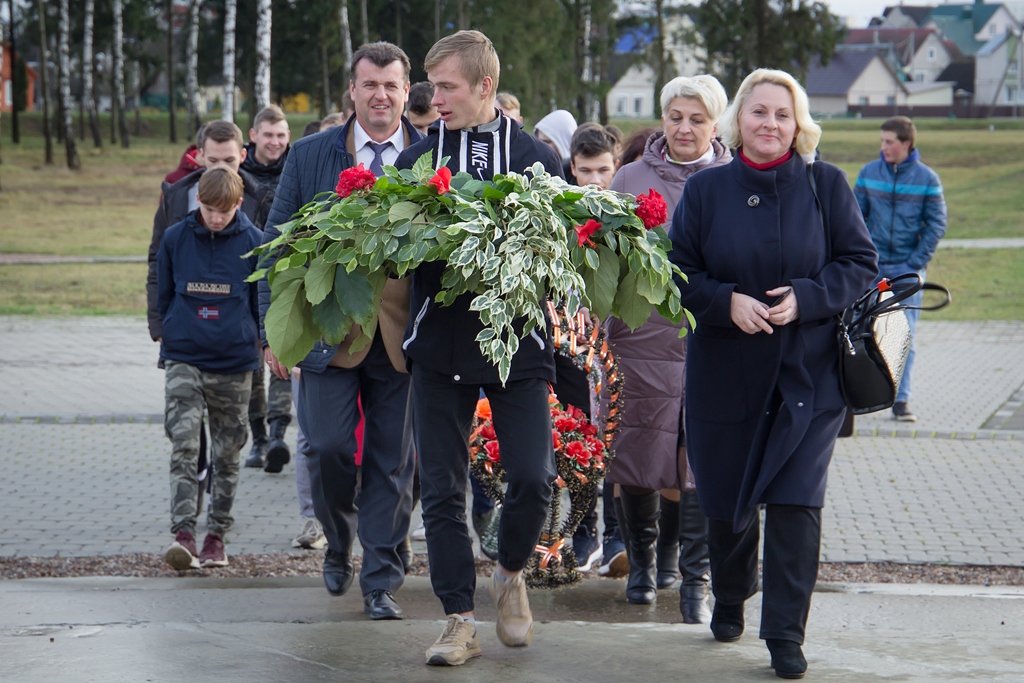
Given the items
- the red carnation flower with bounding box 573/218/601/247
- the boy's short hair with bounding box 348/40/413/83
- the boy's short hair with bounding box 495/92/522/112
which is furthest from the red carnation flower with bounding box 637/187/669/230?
the boy's short hair with bounding box 495/92/522/112

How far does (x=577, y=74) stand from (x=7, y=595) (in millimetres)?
45404

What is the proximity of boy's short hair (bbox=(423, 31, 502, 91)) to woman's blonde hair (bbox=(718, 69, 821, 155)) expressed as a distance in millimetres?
879

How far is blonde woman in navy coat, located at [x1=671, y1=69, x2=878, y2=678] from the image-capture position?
13.3 ft

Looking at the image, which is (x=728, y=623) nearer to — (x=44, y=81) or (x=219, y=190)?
(x=219, y=190)

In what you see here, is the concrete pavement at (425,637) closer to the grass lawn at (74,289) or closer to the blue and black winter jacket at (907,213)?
the blue and black winter jacket at (907,213)

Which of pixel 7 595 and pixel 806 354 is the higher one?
pixel 806 354

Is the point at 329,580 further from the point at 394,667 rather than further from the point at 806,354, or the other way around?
the point at 806,354

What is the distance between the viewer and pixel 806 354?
164 inches

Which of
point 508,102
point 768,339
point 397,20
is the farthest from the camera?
point 397,20

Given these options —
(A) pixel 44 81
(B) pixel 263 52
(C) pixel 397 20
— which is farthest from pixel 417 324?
(C) pixel 397 20

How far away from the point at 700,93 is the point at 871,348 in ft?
5.82

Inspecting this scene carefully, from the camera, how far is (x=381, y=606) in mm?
4887

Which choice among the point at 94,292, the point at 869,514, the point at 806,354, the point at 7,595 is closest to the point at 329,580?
the point at 7,595

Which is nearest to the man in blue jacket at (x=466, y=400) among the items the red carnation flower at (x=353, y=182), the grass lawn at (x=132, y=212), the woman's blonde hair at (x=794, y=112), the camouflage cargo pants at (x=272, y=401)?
the red carnation flower at (x=353, y=182)
